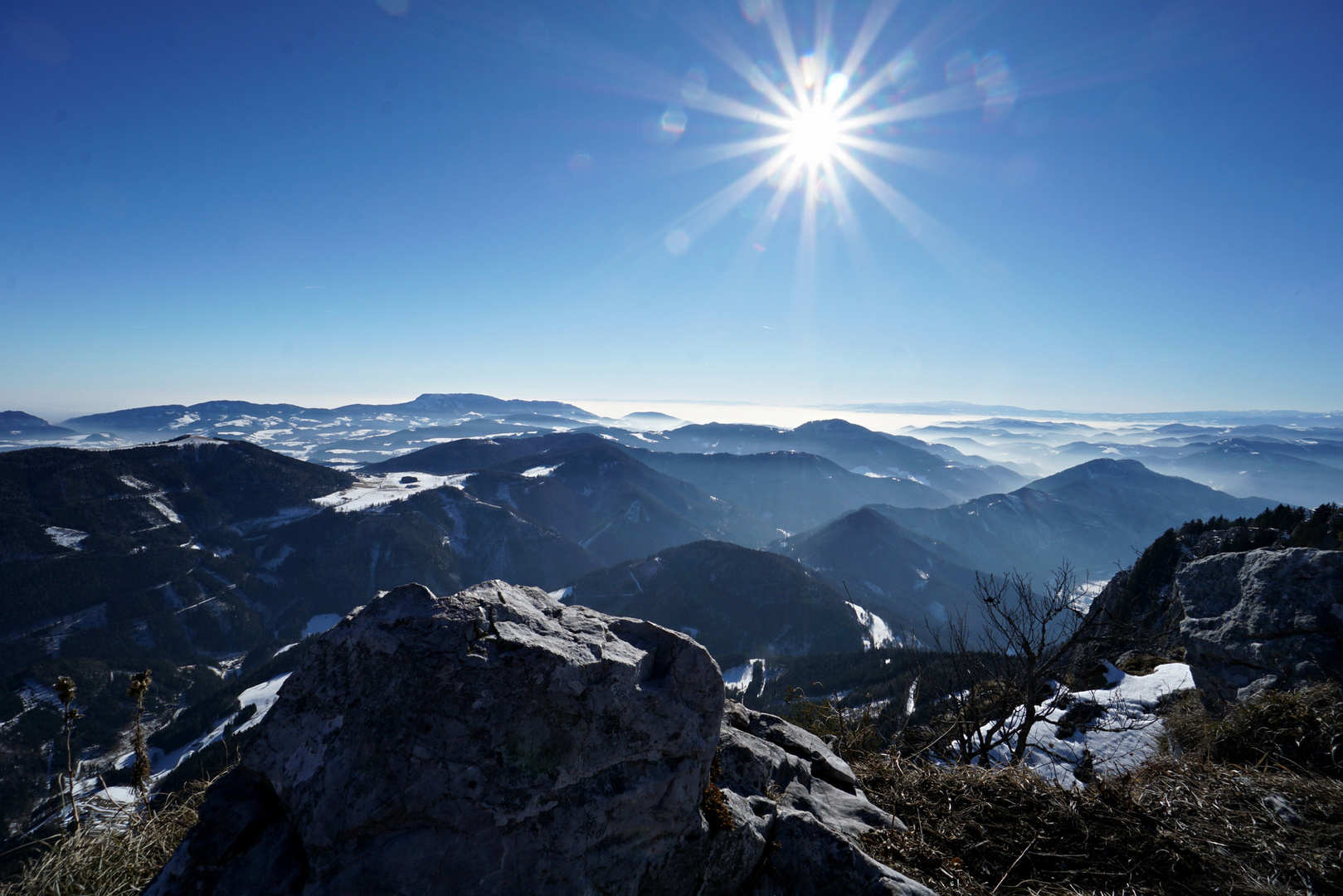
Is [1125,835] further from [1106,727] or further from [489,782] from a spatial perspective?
[1106,727]

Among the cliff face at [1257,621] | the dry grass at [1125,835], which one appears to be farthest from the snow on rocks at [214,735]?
the cliff face at [1257,621]

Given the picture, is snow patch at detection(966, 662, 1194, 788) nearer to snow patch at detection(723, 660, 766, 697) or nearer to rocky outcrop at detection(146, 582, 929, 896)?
rocky outcrop at detection(146, 582, 929, 896)

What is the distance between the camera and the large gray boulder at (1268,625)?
446 inches

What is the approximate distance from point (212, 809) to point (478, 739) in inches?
91.0

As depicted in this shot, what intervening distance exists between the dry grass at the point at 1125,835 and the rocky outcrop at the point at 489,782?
1.28 meters

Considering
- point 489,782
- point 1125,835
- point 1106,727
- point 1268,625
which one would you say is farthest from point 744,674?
point 489,782

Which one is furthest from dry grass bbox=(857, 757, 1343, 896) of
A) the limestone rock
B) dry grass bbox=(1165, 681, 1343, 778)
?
dry grass bbox=(1165, 681, 1343, 778)

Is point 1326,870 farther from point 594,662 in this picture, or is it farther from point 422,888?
point 422,888

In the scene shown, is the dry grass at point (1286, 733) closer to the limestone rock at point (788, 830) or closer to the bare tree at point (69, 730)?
the limestone rock at point (788, 830)

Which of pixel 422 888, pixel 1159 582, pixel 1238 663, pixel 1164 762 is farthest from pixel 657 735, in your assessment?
pixel 1159 582

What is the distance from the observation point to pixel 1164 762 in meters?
8.40

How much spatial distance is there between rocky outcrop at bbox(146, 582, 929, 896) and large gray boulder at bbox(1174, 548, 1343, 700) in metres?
12.7

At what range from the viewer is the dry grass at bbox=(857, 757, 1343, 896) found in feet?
17.3

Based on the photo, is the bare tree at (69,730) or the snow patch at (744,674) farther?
the snow patch at (744,674)
